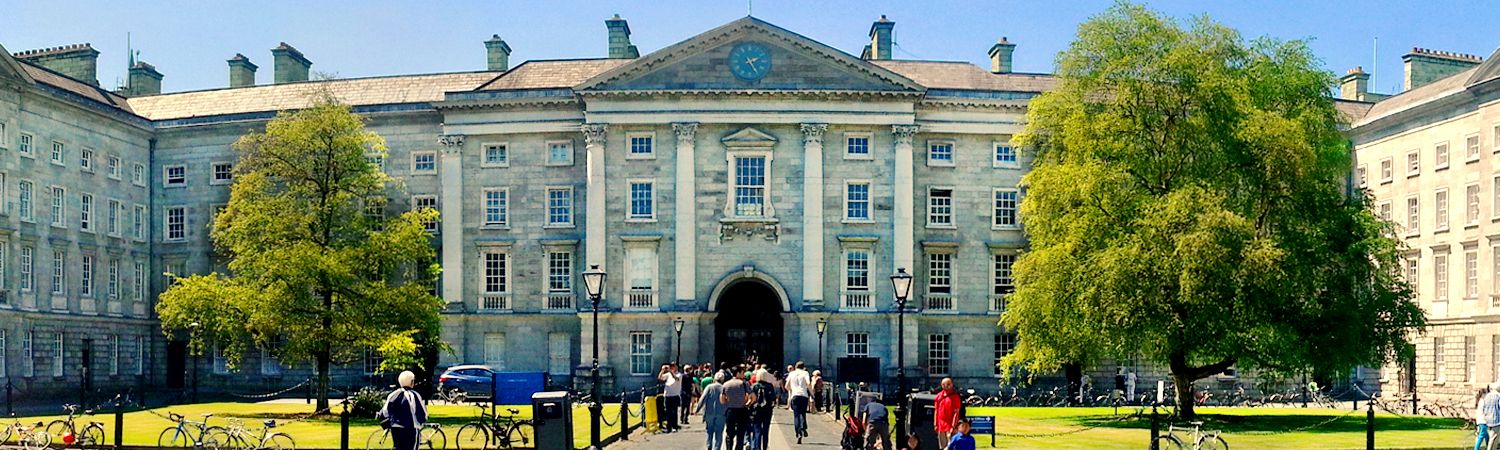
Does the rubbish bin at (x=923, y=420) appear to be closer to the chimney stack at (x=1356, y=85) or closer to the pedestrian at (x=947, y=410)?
the pedestrian at (x=947, y=410)

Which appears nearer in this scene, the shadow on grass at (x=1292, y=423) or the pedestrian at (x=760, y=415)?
the pedestrian at (x=760, y=415)

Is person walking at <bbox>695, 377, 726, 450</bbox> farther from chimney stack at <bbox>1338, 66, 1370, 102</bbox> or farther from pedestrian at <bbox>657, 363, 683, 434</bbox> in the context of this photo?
chimney stack at <bbox>1338, 66, 1370, 102</bbox>

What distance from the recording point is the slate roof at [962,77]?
62719 millimetres

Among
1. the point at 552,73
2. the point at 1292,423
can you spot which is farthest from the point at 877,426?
the point at 552,73

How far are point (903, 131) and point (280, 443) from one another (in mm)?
30972

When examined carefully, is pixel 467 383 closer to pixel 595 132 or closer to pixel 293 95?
pixel 595 132

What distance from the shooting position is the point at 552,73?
209 ft

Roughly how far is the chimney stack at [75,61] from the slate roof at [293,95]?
2.15 m

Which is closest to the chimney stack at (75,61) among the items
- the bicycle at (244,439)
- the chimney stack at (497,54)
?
the chimney stack at (497,54)

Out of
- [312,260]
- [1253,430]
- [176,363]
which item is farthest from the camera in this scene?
[176,363]

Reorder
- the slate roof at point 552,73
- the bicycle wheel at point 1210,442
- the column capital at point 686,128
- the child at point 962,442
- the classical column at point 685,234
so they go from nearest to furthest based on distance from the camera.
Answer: the child at point 962,442
the bicycle wheel at point 1210,442
the column capital at point 686,128
the classical column at point 685,234
the slate roof at point 552,73

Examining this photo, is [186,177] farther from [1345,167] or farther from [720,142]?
[1345,167]

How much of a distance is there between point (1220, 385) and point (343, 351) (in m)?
33.1

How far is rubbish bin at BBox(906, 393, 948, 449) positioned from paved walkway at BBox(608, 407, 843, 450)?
477 cm
